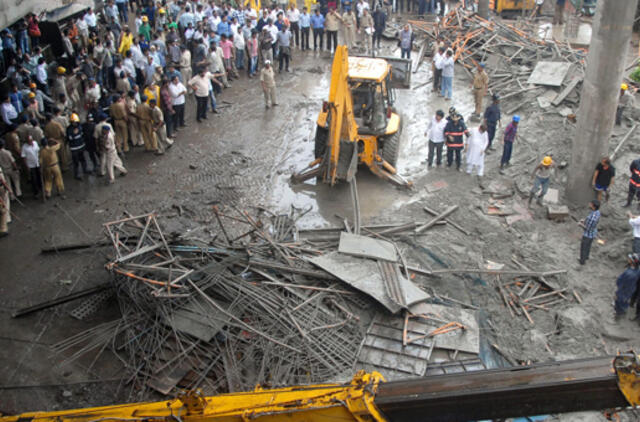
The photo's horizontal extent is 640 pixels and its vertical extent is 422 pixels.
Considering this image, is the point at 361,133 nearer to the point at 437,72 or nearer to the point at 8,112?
the point at 437,72

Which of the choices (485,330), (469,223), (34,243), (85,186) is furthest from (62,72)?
(485,330)

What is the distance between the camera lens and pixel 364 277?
9383mm

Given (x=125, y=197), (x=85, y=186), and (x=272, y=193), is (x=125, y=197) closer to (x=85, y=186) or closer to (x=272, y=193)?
(x=85, y=186)

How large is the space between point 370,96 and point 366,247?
4.80 m

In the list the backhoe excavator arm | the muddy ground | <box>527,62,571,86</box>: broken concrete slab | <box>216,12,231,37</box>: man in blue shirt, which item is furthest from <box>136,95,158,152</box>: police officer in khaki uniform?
<box>527,62,571,86</box>: broken concrete slab

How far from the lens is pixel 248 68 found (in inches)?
850

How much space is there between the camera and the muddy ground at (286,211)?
29.0 feet

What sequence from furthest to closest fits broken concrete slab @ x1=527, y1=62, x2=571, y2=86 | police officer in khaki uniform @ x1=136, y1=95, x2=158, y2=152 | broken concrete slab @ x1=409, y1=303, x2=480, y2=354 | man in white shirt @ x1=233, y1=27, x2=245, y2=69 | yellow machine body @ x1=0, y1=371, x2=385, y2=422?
man in white shirt @ x1=233, y1=27, x2=245, y2=69 < broken concrete slab @ x1=527, y1=62, x2=571, y2=86 < police officer in khaki uniform @ x1=136, y1=95, x2=158, y2=152 < broken concrete slab @ x1=409, y1=303, x2=480, y2=354 < yellow machine body @ x1=0, y1=371, x2=385, y2=422

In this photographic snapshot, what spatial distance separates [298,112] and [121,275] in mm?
10063

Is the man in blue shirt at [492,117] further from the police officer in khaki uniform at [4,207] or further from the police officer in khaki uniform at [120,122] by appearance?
the police officer in khaki uniform at [4,207]

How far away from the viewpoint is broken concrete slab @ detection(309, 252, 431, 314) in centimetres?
894

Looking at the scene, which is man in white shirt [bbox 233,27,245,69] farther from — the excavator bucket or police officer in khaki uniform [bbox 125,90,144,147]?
police officer in khaki uniform [bbox 125,90,144,147]

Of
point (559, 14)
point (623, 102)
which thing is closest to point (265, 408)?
point (623, 102)

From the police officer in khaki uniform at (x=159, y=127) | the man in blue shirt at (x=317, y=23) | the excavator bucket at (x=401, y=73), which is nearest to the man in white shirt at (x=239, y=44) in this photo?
the man in blue shirt at (x=317, y=23)
